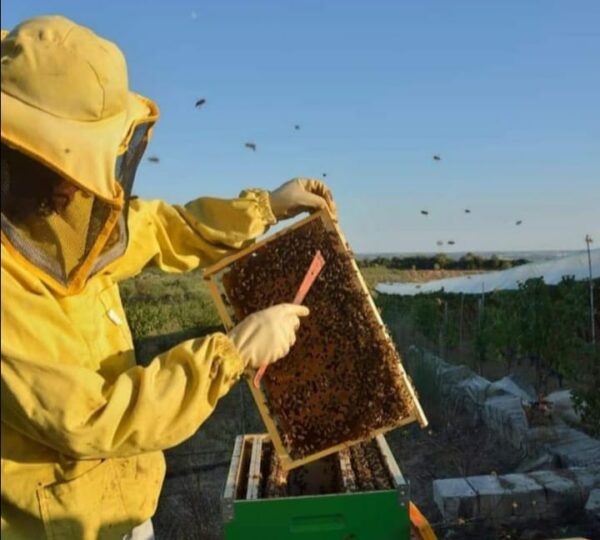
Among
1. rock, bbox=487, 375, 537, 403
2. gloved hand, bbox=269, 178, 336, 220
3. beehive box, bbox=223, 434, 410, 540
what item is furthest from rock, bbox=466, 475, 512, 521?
gloved hand, bbox=269, 178, 336, 220

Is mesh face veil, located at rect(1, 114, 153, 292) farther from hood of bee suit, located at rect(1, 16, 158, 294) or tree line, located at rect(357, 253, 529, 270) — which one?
tree line, located at rect(357, 253, 529, 270)

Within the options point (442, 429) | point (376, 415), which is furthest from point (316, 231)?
point (442, 429)

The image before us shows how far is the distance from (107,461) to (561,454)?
491cm

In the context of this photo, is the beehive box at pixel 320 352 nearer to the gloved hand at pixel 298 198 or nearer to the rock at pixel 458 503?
the gloved hand at pixel 298 198

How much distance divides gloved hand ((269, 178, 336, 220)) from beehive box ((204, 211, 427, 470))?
1.9 inches

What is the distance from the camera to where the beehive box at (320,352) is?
2.31 metres

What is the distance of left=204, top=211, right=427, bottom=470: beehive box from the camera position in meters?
2.31

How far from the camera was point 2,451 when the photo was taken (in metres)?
1.61

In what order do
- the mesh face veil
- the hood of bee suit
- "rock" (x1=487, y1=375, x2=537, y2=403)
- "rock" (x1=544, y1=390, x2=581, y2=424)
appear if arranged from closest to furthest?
the hood of bee suit < the mesh face veil < "rock" (x1=544, y1=390, x2=581, y2=424) < "rock" (x1=487, y1=375, x2=537, y2=403)

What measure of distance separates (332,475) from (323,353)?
0.99 m

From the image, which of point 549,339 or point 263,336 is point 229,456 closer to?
point 549,339

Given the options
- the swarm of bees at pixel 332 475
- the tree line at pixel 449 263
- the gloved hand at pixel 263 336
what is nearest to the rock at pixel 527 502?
the swarm of bees at pixel 332 475

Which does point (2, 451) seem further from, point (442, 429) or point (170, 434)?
point (442, 429)

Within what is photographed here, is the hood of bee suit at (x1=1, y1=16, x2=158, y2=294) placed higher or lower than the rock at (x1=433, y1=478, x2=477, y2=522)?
higher
